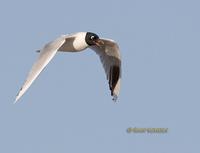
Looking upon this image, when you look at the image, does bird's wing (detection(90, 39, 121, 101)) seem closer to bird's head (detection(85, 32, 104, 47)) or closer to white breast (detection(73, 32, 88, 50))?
bird's head (detection(85, 32, 104, 47))

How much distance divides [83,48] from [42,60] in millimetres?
1660

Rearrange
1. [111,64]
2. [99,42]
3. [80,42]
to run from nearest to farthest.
Result: [80,42] → [99,42] → [111,64]

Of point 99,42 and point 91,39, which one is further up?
point 91,39

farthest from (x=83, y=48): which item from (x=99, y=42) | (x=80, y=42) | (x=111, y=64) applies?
(x=111, y=64)

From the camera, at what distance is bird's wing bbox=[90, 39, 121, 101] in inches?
896

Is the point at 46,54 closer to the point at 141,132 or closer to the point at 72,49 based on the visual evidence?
the point at 72,49

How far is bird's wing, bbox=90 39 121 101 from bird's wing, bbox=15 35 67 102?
187 centimetres

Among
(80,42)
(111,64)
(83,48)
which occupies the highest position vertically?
(80,42)

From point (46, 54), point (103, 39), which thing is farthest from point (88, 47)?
point (46, 54)

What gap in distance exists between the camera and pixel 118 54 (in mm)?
22719

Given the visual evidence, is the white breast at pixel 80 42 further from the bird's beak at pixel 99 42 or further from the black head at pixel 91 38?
the bird's beak at pixel 99 42

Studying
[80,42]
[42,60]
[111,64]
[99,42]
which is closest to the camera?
[42,60]

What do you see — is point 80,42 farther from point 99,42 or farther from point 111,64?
point 111,64

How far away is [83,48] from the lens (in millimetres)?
21484
